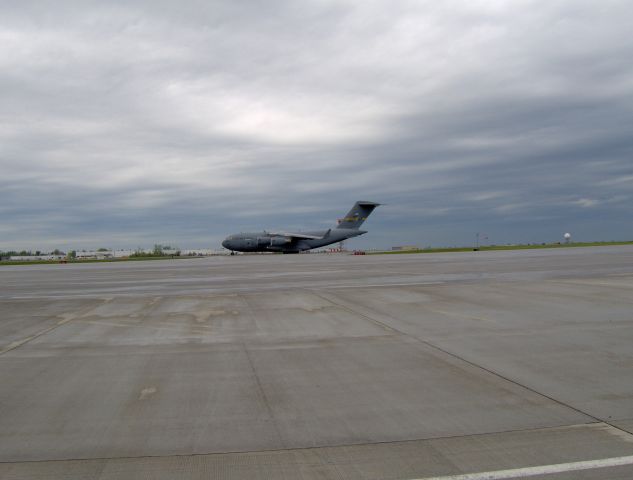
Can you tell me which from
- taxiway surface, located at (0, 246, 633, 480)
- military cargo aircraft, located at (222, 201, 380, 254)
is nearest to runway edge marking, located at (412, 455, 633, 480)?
taxiway surface, located at (0, 246, 633, 480)

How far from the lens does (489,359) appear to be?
762cm

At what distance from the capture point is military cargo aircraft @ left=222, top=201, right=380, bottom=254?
73188mm

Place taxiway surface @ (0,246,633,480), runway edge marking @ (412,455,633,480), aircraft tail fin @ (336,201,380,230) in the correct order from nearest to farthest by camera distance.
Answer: runway edge marking @ (412,455,633,480) → taxiway surface @ (0,246,633,480) → aircraft tail fin @ (336,201,380,230)

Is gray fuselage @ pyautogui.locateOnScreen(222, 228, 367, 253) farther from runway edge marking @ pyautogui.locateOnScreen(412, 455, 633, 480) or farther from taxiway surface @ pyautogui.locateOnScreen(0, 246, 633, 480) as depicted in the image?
runway edge marking @ pyautogui.locateOnScreen(412, 455, 633, 480)

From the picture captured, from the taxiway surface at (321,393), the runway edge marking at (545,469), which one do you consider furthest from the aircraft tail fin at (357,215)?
the runway edge marking at (545,469)

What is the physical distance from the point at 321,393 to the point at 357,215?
240 feet

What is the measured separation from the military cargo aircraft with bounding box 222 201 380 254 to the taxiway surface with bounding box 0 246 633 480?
6068 cm

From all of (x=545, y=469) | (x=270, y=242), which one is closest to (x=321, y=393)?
(x=545, y=469)

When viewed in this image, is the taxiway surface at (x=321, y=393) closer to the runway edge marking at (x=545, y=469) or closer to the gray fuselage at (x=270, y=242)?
the runway edge marking at (x=545, y=469)

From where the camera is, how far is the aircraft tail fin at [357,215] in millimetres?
78000

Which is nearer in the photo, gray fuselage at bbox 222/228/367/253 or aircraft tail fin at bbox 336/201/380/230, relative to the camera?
gray fuselage at bbox 222/228/367/253

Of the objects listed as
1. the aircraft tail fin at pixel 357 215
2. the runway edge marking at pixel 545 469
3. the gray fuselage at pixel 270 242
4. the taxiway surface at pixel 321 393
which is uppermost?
the aircraft tail fin at pixel 357 215

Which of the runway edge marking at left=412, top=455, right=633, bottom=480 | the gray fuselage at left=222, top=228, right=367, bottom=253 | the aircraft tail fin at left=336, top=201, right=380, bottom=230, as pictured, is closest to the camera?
the runway edge marking at left=412, top=455, right=633, bottom=480

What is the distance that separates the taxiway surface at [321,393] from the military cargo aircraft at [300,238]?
60685 mm
